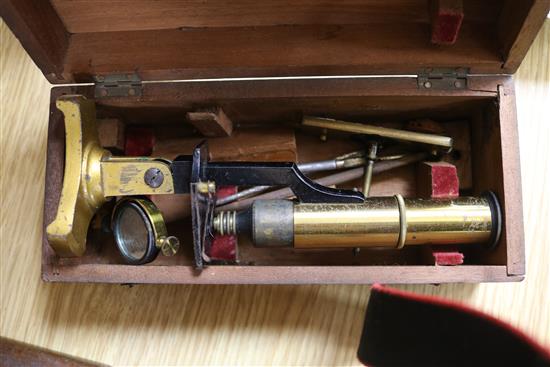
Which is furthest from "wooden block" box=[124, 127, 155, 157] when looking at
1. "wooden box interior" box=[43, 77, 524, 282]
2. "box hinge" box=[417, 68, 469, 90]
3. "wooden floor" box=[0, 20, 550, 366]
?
"box hinge" box=[417, 68, 469, 90]

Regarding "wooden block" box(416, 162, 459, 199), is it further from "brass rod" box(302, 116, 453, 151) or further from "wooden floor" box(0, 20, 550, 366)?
"wooden floor" box(0, 20, 550, 366)

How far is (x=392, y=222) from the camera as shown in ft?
3.04

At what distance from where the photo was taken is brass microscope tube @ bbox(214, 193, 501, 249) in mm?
917

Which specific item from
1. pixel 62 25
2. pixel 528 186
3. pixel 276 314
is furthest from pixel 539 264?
pixel 62 25

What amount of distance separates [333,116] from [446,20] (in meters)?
0.27

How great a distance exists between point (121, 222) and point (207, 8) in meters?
0.37

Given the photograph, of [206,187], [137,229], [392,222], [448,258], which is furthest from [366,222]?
[137,229]

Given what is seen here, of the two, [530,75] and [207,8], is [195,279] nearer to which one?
[207,8]

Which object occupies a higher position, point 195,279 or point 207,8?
point 207,8

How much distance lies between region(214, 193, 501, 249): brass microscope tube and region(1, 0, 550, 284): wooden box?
4cm

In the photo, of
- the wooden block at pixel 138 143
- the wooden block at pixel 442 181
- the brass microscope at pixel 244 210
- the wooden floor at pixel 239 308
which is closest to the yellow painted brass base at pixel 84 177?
the brass microscope at pixel 244 210

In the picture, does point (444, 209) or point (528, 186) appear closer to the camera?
point (444, 209)

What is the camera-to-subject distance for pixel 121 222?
957 mm

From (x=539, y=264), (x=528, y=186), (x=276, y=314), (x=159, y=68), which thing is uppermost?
(x=159, y=68)
